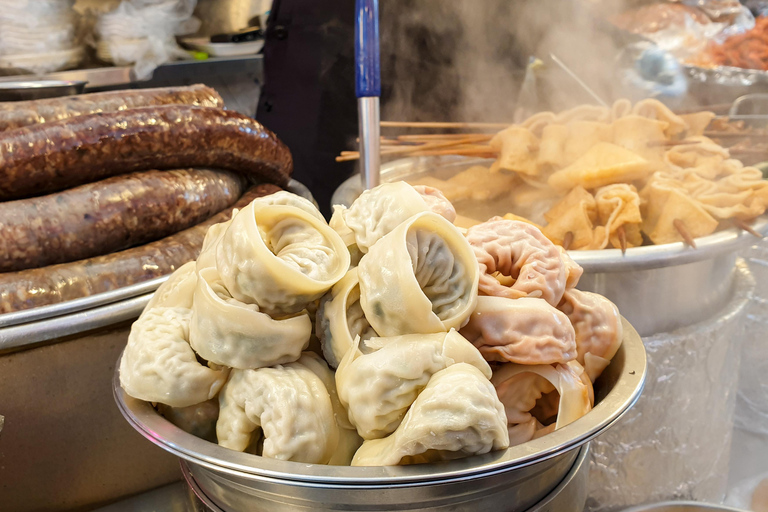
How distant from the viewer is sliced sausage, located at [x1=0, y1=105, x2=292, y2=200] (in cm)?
144

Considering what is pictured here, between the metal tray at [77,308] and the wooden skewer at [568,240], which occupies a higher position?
the metal tray at [77,308]

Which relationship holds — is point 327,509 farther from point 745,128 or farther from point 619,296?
point 745,128

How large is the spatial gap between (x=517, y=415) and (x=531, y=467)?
0.13 metres

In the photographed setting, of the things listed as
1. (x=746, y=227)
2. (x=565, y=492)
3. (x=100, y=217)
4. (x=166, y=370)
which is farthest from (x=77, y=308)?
(x=746, y=227)

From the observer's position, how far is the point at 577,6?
331 cm

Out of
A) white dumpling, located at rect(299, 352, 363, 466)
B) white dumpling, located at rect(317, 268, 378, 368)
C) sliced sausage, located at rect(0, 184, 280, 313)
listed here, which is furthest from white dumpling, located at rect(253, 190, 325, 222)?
sliced sausage, located at rect(0, 184, 280, 313)

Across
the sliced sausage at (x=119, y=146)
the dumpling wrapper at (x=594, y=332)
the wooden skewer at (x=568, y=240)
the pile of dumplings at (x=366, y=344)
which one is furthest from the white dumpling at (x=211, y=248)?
the wooden skewer at (x=568, y=240)

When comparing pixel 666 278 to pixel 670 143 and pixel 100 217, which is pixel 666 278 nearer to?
pixel 670 143

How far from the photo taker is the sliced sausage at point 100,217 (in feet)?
4.53

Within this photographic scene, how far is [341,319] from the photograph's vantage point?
81cm

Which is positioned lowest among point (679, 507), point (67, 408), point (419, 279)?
point (679, 507)

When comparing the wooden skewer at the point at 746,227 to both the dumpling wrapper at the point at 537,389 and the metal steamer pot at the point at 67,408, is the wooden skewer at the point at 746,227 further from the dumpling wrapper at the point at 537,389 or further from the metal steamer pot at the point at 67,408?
the metal steamer pot at the point at 67,408

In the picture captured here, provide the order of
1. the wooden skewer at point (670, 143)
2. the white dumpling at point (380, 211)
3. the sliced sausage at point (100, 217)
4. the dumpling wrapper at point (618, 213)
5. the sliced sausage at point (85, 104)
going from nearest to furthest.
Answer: the white dumpling at point (380, 211)
the sliced sausage at point (100, 217)
the sliced sausage at point (85, 104)
the dumpling wrapper at point (618, 213)
the wooden skewer at point (670, 143)

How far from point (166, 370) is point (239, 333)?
0.12 meters
